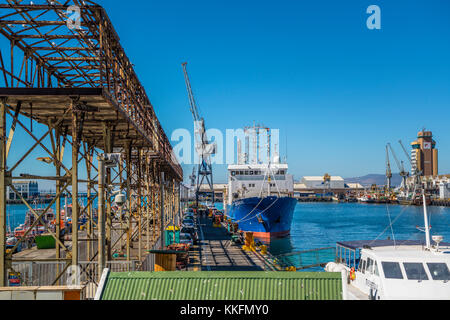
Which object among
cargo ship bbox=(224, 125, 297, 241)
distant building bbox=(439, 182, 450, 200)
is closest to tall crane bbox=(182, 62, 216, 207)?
cargo ship bbox=(224, 125, 297, 241)

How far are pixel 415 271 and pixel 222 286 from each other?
22.5 ft

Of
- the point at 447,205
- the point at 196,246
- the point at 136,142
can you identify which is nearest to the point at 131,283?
the point at 136,142

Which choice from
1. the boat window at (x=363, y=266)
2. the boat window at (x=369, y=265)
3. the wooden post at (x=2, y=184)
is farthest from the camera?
the boat window at (x=363, y=266)

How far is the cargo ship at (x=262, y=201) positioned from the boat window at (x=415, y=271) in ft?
126

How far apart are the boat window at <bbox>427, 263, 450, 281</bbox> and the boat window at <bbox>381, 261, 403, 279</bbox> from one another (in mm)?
939

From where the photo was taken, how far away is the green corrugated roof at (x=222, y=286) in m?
9.34

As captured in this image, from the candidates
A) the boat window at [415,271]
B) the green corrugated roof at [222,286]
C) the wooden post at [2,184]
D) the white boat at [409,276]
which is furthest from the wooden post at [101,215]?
the boat window at [415,271]

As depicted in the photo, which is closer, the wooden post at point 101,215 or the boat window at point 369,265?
the wooden post at point 101,215

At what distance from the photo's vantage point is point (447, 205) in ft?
490

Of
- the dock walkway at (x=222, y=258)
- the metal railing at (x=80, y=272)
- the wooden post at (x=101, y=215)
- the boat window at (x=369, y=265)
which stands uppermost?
the wooden post at (x=101, y=215)

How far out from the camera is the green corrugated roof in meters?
9.34

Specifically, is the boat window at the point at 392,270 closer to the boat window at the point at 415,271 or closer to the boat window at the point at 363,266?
the boat window at the point at 415,271

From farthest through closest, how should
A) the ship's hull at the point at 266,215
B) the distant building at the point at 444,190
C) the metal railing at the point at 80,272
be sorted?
1. the distant building at the point at 444,190
2. the ship's hull at the point at 266,215
3. the metal railing at the point at 80,272
